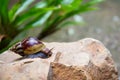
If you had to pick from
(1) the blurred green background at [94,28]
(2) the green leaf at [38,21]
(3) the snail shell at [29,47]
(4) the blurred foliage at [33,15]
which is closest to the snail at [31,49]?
(3) the snail shell at [29,47]

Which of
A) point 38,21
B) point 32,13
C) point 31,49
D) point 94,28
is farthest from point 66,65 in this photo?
point 94,28

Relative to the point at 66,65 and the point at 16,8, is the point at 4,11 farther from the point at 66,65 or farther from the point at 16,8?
the point at 66,65

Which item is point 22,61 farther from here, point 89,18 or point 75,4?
point 89,18

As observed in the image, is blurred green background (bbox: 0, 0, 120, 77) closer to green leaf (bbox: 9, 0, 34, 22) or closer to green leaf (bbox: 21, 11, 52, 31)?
green leaf (bbox: 21, 11, 52, 31)

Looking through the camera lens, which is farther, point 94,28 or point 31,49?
point 94,28

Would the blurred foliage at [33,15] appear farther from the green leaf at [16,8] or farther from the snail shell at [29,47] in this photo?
the snail shell at [29,47]
